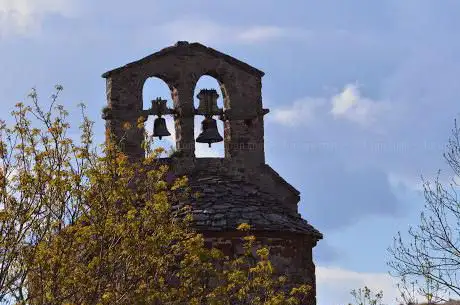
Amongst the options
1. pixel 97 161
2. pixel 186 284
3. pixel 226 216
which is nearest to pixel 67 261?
pixel 97 161

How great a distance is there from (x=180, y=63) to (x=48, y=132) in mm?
7015

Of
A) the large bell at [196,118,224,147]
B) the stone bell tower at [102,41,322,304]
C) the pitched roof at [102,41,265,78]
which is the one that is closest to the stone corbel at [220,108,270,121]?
the stone bell tower at [102,41,322,304]

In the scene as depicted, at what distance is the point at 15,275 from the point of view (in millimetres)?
9930

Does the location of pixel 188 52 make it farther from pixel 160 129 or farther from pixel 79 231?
pixel 79 231

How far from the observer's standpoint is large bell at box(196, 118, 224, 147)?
17.4 metres

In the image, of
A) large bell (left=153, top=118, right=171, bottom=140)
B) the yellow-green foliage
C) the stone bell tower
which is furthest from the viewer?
large bell (left=153, top=118, right=171, bottom=140)

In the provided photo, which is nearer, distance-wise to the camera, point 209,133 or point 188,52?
point 209,133

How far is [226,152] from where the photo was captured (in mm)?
17703

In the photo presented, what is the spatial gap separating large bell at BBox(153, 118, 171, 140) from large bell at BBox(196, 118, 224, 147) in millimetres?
609

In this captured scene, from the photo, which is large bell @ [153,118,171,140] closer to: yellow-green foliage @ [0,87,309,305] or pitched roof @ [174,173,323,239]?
pitched roof @ [174,173,323,239]

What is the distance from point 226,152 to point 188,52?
1893 mm

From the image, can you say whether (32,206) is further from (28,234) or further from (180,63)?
(180,63)

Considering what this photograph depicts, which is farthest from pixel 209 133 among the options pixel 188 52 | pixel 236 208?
pixel 236 208

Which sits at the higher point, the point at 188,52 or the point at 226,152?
the point at 188,52
